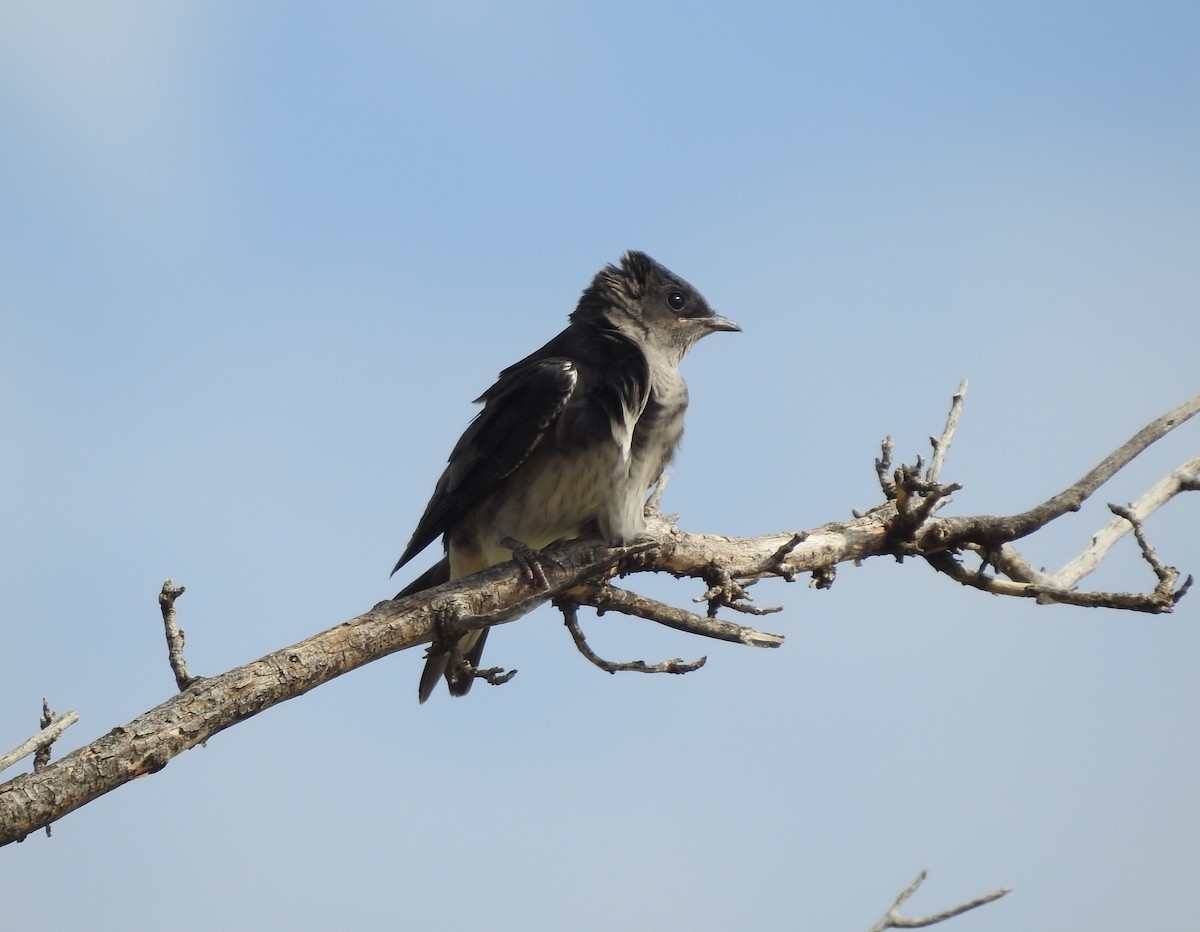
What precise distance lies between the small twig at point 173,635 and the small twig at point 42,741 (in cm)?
33

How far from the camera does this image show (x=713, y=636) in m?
5.12

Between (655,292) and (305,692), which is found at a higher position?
(655,292)

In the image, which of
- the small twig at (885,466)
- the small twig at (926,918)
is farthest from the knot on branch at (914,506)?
the small twig at (926,918)

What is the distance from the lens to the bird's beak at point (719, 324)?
6.93 m

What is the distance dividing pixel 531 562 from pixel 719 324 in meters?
2.14

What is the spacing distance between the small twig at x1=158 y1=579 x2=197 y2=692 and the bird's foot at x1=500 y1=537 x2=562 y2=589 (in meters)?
1.41

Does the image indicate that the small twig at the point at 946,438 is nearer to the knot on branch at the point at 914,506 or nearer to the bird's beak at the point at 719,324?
the knot on branch at the point at 914,506

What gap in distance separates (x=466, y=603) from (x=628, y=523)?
1.09m

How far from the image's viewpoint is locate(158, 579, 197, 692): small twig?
4.31 meters

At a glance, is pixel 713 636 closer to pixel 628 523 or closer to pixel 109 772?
pixel 628 523

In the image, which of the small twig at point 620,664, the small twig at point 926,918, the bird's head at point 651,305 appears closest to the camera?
the small twig at point 926,918

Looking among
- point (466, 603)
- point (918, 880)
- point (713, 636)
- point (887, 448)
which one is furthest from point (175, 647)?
point (887, 448)

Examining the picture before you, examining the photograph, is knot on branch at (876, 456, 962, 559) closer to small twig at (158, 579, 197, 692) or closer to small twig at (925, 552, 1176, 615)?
small twig at (925, 552, 1176, 615)

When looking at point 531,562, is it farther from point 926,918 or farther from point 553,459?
point 926,918
